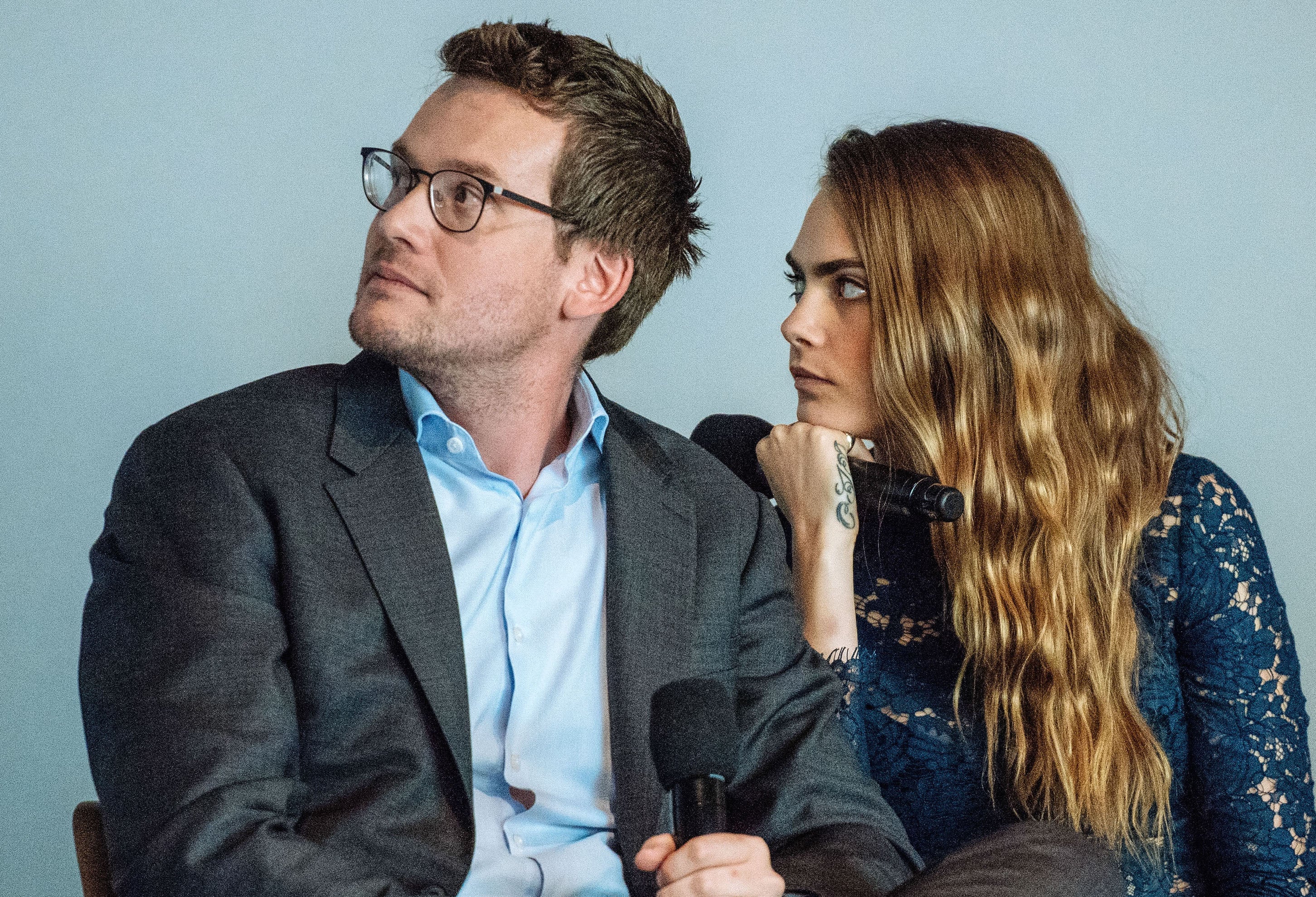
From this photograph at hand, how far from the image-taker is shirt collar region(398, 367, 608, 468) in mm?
1790

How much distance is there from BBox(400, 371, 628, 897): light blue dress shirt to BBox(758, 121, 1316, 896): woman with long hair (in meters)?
0.49

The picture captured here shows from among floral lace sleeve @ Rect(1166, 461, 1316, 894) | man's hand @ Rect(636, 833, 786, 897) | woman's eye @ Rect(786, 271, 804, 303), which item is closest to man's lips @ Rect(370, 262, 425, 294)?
woman's eye @ Rect(786, 271, 804, 303)

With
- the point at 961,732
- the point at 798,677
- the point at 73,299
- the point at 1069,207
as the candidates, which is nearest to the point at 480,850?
the point at 798,677

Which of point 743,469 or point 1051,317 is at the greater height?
point 1051,317

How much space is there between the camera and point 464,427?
1913 millimetres

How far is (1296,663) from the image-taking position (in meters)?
2.07

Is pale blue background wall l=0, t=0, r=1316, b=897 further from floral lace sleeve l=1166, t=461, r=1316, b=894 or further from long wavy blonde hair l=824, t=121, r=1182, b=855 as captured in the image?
floral lace sleeve l=1166, t=461, r=1316, b=894

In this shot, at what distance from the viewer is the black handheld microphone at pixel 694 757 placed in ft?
4.15

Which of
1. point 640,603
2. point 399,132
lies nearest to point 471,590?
point 640,603

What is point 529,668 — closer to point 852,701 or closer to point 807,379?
point 852,701

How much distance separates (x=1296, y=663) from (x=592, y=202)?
53.8 inches

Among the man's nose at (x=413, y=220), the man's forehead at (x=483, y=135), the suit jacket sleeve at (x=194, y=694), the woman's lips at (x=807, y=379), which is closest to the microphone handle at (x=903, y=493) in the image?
the woman's lips at (x=807, y=379)

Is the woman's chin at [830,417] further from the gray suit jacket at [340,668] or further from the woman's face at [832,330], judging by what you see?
the gray suit jacket at [340,668]

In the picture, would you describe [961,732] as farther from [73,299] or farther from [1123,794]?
[73,299]
